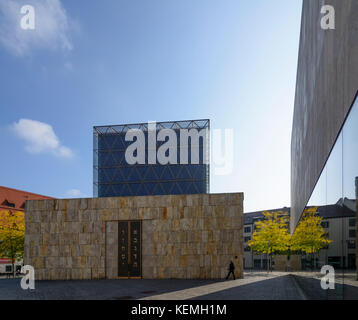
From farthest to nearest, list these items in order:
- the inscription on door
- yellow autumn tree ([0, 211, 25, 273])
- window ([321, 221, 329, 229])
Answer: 1. yellow autumn tree ([0, 211, 25, 273])
2. the inscription on door
3. window ([321, 221, 329, 229])

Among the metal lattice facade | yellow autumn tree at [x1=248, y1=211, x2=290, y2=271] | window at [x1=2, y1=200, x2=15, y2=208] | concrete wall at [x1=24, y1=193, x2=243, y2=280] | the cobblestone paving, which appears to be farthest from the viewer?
the metal lattice facade

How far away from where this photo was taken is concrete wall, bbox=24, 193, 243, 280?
1057 inches

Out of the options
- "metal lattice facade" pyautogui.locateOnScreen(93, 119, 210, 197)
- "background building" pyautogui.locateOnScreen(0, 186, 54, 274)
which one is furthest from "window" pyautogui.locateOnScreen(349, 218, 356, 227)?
"background building" pyautogui.locateOnScreen(0, 186, 54, 274)

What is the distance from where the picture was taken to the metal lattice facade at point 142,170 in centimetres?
6931

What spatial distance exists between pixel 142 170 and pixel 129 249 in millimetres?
43936

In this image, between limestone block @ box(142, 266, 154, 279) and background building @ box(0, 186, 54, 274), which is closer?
limestone block @ box(142, 266, 154, 279)

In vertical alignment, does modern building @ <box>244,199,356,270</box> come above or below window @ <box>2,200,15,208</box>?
above

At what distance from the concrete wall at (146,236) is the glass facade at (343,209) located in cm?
1822

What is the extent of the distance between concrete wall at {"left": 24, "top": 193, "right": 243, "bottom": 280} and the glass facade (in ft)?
59.8

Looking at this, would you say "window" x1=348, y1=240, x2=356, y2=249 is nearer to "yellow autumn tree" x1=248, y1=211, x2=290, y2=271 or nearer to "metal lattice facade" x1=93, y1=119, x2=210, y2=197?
"yellow autumn tree" x1=248, y1=211, x2=290, y2=271

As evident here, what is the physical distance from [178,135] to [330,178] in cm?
6292

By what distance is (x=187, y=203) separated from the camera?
27875 mm

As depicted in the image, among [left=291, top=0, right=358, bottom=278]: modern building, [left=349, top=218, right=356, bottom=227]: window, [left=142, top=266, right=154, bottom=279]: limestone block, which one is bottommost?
[left=142, top=266, right=154, bottom=279]: limestone block
